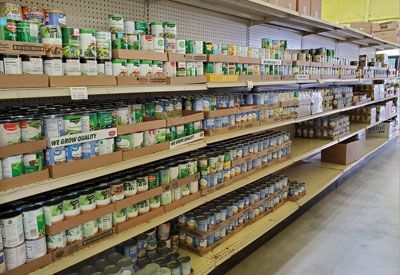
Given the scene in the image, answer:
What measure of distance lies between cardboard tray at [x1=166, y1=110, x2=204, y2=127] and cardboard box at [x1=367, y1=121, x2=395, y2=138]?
552cm

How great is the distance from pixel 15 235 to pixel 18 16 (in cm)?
88

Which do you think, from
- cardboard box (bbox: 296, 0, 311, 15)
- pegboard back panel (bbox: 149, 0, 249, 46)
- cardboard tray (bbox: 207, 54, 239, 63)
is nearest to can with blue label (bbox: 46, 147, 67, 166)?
cardboard tray (bbox: 207, 54, 239, 63)

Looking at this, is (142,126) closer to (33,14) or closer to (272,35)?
(33,14)

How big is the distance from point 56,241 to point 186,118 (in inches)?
38.8

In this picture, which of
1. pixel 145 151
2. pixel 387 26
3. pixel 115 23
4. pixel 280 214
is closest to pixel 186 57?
pixel 115 23

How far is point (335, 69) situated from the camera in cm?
403

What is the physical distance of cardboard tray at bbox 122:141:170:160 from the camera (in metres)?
1.75

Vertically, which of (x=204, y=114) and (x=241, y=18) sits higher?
(x=241, y=18)

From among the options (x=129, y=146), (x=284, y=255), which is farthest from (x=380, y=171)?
(x=129, y=146)

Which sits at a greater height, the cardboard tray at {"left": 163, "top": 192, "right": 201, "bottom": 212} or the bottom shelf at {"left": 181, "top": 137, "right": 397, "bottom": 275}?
the cardboard tray at {"left": 163, "top": 192, "right": 201, "bottom": 212}

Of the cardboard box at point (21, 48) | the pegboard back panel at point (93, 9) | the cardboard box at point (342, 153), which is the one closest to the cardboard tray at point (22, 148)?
the cardboard box at point (21, 48)

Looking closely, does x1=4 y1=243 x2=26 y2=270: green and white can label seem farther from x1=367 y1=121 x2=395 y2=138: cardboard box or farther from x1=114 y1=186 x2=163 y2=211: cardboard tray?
x1=367 y1=121 x2=395 y2=138: cardboard box

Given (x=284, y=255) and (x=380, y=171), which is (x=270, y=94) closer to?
(x=284, y=255)

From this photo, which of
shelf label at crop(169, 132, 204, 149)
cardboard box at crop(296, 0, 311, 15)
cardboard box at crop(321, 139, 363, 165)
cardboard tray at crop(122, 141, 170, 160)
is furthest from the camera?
cardboard box at crop(321, 139, 363, 165)
